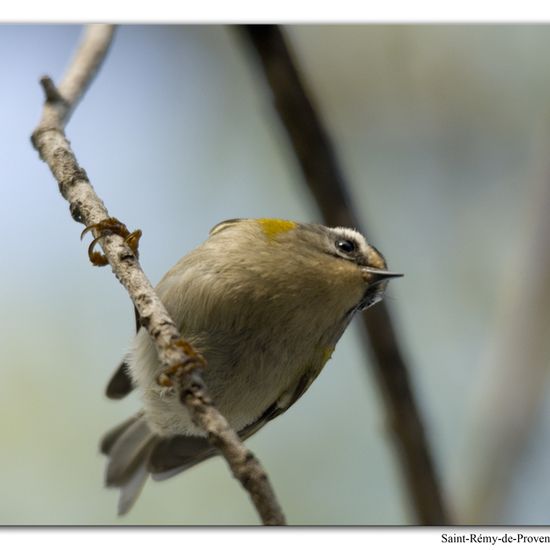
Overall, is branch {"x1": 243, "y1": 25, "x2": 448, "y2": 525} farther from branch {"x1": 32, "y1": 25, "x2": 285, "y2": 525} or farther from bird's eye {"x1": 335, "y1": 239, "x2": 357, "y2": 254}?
branch {"x1": 32, "y1": 25, "x2": 285, "y2": 525}

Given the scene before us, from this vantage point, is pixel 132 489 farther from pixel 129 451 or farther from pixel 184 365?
pixel 184 365

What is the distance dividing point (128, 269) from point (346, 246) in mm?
796

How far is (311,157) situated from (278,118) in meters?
0.16

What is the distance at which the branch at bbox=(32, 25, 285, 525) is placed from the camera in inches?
46.3

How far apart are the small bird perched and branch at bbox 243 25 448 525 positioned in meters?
0.16

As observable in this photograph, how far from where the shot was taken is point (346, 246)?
7.11 feet

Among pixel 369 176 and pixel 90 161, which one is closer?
pixel 90 161

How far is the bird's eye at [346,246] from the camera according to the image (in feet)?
7.06

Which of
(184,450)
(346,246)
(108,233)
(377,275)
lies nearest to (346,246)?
(346,246)

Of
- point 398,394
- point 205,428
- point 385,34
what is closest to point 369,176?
point 385,34

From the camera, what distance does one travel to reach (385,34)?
2434 millimetres

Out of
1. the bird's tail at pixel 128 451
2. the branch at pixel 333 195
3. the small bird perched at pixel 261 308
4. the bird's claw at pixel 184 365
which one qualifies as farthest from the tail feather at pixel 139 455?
the bird's claw at pixel 184 365

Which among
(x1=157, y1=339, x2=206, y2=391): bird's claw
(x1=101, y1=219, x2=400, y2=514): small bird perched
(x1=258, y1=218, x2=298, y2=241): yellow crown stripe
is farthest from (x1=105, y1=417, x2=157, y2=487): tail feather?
(x1=157, y1=339, x2=206, y2=391): bird's claw
